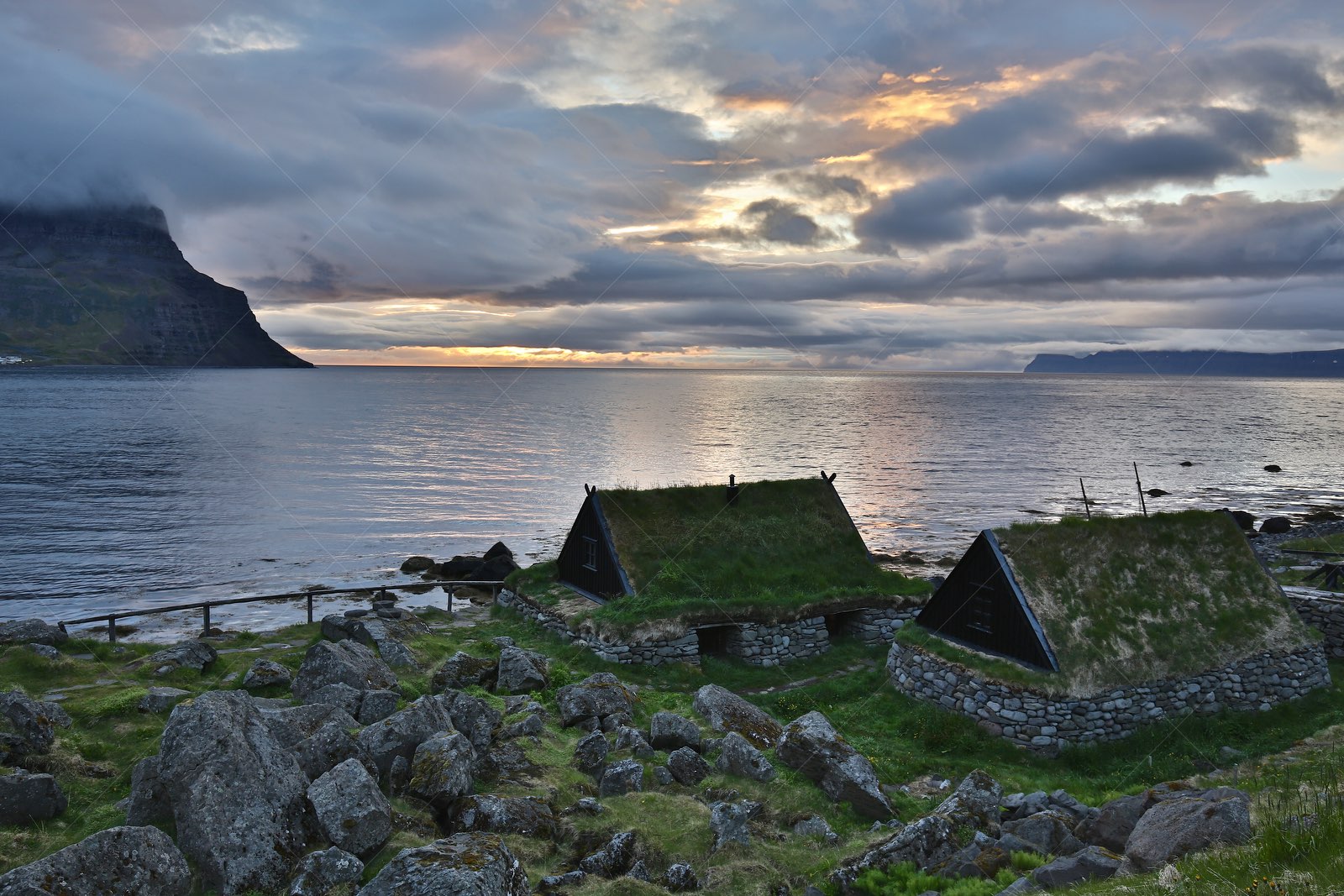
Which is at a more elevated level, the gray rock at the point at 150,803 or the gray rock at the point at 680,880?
the gray rock at the point at 150,803

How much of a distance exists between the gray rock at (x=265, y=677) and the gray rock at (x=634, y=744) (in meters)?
8.32

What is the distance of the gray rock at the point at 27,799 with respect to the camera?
33.7 ft

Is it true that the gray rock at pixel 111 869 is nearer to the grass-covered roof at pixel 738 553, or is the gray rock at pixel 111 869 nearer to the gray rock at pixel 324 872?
the gray rock at pixel 324 872

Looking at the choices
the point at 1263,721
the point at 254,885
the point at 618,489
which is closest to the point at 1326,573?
the point at 1263,721

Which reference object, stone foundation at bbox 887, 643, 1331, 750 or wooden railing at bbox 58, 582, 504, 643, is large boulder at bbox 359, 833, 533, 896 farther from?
wooden railing at bbox 58, 582, 504, 643

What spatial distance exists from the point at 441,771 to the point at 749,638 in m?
14.8

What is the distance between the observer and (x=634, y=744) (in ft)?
49.9

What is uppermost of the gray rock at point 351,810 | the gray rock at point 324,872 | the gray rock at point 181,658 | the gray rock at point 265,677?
the gray rock at point 351,810

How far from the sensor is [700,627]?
24.8 metres

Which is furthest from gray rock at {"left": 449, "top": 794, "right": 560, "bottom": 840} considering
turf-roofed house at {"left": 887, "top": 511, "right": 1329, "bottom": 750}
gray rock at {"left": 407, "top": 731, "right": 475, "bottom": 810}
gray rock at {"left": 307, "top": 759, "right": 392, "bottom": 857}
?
turf-roofed house at {"left": 887, "top": 511, "right": 1329, "bottom": 750}

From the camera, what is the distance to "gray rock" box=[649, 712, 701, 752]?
51.5 feet

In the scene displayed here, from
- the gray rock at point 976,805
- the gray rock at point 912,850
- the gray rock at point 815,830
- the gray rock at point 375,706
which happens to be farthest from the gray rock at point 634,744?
the gray rock at point 976,805

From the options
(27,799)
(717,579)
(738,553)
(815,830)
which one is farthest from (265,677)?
(738,553)

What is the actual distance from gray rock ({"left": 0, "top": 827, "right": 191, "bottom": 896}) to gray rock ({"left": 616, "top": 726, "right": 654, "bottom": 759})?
7.72 metres
